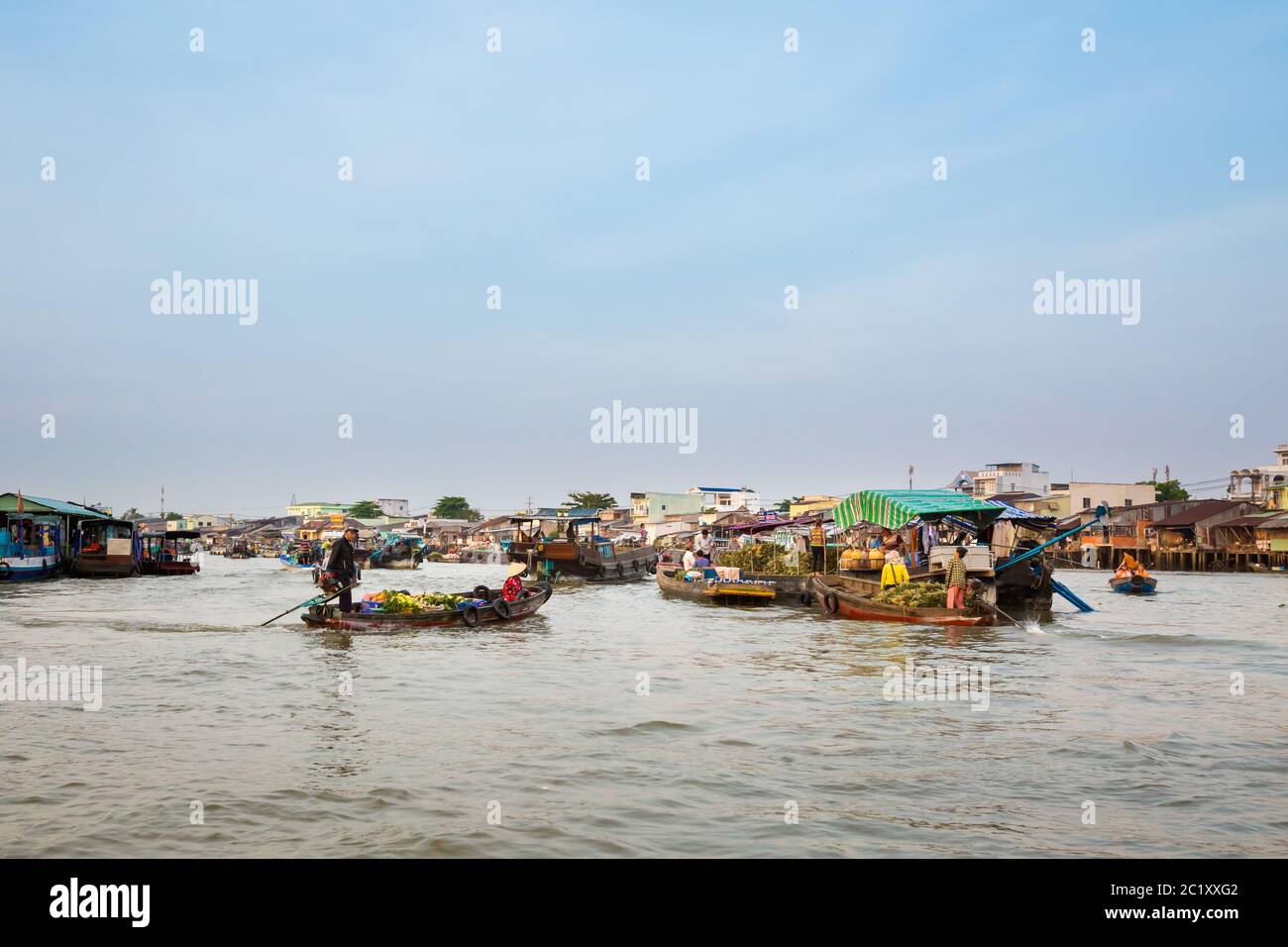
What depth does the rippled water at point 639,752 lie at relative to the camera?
6.32 metres

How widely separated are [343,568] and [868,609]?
10.9 meters

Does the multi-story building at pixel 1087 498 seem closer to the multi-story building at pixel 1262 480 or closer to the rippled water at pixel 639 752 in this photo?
the multi-story building at pixel 1262 480

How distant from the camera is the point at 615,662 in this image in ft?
48.7

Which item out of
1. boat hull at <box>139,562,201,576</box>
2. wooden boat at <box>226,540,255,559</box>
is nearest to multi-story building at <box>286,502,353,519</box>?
wooden boat at <box>226,540,255,559</box>

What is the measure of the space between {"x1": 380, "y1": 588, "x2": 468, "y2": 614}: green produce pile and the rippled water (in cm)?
110

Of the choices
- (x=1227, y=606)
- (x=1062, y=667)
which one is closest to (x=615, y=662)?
(x=1062, y=667)

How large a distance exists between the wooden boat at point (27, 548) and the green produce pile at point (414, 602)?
73.7 feet

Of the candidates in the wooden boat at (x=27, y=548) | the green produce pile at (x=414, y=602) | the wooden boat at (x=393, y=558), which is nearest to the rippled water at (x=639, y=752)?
the green produce pile at (x=414, y=602)

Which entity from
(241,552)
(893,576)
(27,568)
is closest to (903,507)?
(893,576)

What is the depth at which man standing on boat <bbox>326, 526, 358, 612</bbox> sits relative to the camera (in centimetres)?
1819

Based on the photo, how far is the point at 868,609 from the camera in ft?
67.8

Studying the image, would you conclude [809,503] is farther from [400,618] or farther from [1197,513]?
[400,618]
